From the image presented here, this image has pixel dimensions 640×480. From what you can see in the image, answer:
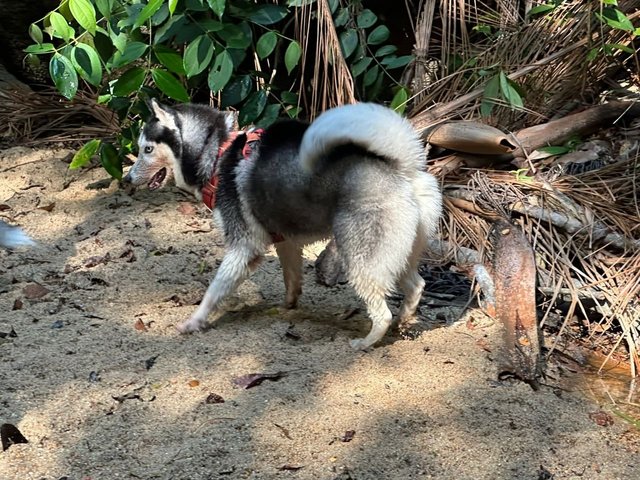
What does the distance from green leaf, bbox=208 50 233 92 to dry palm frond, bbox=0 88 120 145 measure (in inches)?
79.3

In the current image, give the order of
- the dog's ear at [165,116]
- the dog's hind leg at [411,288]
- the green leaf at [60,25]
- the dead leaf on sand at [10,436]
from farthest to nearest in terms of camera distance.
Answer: the dog's ear at [165,116], the green leaf at [60,25], the dog's hind leg at [411,288], the dead leaf on sand at [10,436]

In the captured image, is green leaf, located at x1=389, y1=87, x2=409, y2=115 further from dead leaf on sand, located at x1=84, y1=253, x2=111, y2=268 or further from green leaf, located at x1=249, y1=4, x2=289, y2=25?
dead leaf on sand, located at x1=84, y1=253, x2=111, y2=268

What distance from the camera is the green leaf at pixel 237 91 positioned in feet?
17.1

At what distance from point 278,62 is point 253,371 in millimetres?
2984

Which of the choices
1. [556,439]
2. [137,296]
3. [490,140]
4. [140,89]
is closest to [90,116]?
[140,89]

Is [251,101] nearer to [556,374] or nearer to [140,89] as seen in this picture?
[140,89]

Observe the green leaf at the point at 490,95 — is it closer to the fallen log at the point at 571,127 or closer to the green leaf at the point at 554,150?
the fallen log at the point at 571,127

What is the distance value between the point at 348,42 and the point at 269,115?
0.73 meters

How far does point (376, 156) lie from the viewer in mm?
3590

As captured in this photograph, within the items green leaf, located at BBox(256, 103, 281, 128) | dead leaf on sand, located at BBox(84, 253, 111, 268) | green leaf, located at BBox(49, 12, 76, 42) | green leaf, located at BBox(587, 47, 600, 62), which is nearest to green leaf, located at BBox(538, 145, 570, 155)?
green leaf, located at BBox(587, 47, 600, 62)


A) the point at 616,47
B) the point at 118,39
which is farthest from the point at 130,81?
the point at 616,47

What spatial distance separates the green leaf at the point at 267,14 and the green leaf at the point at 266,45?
0.29 feet

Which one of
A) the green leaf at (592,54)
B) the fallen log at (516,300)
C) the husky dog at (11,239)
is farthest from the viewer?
the green leaf at (592,54)

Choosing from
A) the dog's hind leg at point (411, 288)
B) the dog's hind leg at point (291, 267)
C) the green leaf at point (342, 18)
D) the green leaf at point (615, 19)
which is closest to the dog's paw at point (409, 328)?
the dog's hind leg at point (411, 288)
